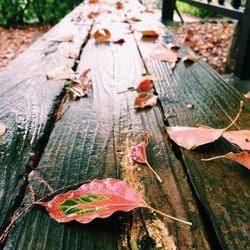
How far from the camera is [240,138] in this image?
662 millimetres

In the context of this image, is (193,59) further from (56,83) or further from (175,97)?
(56,83)

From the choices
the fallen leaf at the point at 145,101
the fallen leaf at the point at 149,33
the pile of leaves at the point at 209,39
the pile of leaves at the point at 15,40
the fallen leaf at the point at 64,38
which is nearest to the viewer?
the fallen leaf at the point at 145,101

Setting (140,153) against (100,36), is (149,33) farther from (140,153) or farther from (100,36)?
(140,153)

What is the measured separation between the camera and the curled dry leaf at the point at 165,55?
52.2 inches

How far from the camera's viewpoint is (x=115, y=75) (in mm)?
1175

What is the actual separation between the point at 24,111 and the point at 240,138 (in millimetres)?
625

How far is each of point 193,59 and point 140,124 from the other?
0.66m

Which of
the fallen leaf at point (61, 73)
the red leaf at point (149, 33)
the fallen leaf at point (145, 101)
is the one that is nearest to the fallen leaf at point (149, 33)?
the red leaf at point (149, 33)

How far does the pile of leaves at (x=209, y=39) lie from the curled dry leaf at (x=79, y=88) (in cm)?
250

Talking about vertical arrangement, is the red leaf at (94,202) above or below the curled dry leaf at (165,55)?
above

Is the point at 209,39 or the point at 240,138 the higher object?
the point at 240,138

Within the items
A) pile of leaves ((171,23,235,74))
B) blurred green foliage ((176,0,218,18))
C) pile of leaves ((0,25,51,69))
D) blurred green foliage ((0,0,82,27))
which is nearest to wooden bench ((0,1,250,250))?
pile of leaves ((171,23,235,74))

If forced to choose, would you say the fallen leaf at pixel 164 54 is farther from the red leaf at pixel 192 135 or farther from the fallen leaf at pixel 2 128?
the fallen leaf at pixel 2 128

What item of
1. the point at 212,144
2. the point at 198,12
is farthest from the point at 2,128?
the point at 198,12
